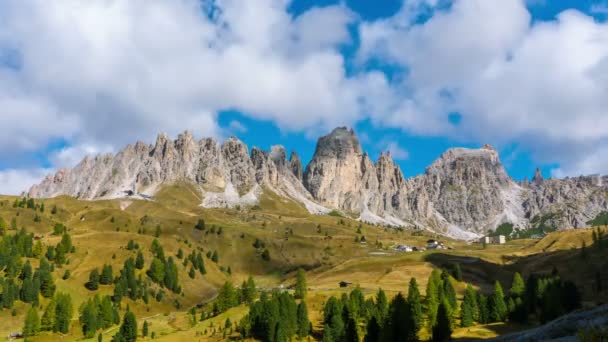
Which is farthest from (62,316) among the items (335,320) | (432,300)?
(432,300)

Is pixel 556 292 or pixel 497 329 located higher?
pixel 556 292

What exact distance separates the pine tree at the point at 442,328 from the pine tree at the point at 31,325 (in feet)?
410

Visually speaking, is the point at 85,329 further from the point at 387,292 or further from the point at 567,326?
the point at 567,326

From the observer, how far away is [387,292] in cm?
19275

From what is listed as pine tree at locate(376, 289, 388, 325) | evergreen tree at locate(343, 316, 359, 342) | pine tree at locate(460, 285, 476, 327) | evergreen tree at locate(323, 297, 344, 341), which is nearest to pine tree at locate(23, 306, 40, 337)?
evergreen tree at locate(323, 297, 344, 341)

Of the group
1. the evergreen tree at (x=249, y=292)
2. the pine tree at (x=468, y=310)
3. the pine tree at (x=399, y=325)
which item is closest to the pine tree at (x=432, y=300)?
the pine tree at (x=468, y=310)

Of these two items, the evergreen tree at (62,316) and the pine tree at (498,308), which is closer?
the pine tree at (498,308)

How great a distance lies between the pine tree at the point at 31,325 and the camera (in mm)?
164875

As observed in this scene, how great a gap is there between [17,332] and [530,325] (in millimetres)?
158164

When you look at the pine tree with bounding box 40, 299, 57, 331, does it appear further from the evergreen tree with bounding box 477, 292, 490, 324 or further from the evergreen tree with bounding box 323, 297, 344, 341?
the evergreen tree with bounding box 477, 292, 490, 324

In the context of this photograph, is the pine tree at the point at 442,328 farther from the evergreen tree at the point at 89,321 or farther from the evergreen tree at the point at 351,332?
the evergreen tree at the point at 89,321

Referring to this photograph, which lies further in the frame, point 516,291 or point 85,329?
point 85,329

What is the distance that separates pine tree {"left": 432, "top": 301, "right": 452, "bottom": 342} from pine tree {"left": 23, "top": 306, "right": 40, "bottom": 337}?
4920 inches

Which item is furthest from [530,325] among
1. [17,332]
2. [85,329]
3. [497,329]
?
[17,332]
